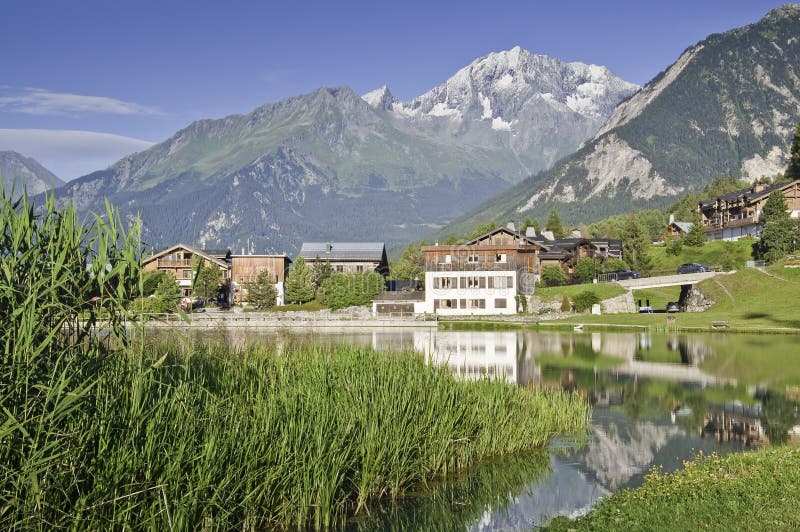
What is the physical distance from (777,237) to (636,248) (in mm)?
19627

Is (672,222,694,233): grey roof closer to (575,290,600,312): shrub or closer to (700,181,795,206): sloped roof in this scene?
(700,181,795,206): sloped roof

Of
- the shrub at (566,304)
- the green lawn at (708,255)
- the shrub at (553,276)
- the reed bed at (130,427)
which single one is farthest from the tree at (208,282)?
the reed bed at (130,427)

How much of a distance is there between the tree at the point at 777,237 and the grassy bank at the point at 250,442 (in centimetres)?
6865

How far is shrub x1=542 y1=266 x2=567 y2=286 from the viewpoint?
90125 mm

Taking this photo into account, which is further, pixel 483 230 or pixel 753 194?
pixel 753 194

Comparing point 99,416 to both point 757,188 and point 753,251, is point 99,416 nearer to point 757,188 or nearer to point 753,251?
point 753,251

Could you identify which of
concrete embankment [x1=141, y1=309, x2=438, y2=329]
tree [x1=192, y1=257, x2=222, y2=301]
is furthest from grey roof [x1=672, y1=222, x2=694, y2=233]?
tree [x1=192, y1=257, x2=222, y2=301]

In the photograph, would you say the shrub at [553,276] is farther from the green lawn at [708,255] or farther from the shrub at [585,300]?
the shrub at [585,300]

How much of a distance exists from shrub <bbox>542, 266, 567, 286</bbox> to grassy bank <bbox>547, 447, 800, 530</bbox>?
7458 centimetres

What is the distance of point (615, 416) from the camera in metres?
26.0

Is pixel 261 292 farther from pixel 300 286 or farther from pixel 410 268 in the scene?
pixel 410 268

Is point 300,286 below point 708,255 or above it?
below

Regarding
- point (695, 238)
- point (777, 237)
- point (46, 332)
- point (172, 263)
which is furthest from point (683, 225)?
point (46, 332)

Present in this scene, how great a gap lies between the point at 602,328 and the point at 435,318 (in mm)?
19175
